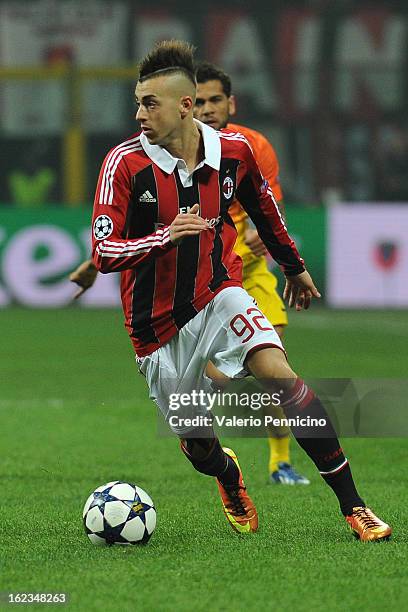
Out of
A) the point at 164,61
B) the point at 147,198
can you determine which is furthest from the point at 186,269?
the point at 164,61

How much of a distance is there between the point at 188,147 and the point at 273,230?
558 mm

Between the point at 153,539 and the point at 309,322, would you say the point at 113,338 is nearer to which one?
the point at 309,322

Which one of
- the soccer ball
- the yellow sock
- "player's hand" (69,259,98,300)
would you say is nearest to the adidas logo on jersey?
"player's hand" (69,259,98,300)

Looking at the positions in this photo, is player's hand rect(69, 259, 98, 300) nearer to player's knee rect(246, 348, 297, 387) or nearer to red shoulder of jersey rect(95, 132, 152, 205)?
red shoulder of jersey rect(95, 132, 152, 205)

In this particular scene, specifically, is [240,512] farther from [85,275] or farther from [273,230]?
[85,275]

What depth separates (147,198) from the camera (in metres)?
5.43

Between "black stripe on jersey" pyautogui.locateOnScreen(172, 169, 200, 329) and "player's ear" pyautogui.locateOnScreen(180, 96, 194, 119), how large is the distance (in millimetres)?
234

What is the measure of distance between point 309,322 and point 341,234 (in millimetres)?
1501

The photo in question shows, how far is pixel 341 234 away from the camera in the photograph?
17812 mm

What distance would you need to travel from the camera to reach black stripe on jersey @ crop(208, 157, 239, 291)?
5.60 metres

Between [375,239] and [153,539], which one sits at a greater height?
[153,539]

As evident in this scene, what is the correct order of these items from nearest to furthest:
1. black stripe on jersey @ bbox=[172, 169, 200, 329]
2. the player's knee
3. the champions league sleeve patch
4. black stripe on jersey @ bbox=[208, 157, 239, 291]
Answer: the champions league sleeve patch
the player's knee
black stripe on jersey @ bbox=[172, 169, 200, 329]
black stripe on jersey @ bbox=[208, 157, 239, 291]

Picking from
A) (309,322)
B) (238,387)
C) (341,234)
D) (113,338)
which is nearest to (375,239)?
(341,234)

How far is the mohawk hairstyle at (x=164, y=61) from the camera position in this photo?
5.47 metres
